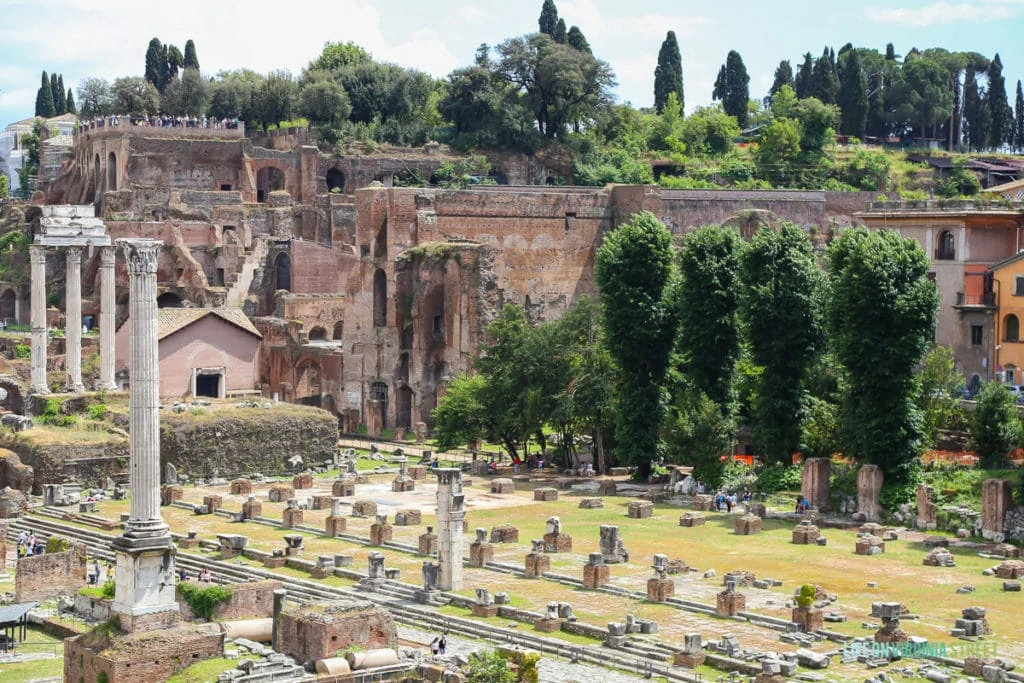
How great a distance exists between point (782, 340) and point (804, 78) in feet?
199

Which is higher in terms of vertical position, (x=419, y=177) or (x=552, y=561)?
(x=419, y=177)

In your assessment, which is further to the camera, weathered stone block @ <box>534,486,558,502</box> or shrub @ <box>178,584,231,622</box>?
weathered stone block @ <box>534,486,558,502</box>

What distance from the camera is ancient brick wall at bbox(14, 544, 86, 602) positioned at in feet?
126

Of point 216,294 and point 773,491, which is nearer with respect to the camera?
point 773,491

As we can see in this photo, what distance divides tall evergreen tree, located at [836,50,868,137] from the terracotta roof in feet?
140

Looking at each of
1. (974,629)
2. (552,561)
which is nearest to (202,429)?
(552,561)

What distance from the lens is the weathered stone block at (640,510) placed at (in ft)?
160

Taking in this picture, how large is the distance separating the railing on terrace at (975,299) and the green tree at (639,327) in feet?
34.4

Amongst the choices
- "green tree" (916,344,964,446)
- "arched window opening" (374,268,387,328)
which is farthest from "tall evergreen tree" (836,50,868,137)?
"green tree" (916,344,964,446)

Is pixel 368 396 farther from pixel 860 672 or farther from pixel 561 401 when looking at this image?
pixel 860 672

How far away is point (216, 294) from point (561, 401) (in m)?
26.8

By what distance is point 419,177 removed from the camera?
89750 mm

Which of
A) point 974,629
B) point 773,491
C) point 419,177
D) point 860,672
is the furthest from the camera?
point 419,177

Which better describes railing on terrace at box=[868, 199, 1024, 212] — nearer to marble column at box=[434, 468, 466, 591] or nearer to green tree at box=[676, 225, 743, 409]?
green tree at box=[676, 225, 743, 409]
